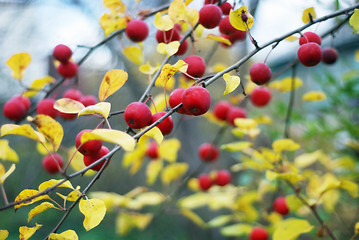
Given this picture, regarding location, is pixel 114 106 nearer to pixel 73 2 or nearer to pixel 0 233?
pixel 73 2

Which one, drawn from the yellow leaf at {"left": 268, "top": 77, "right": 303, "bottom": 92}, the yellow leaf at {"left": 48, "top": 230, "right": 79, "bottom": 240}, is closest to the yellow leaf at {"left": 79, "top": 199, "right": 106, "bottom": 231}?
the yellow leaf at {"left": 48, "top": 230, "right": 79, "bottom": 240}

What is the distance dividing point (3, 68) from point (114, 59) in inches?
35.6

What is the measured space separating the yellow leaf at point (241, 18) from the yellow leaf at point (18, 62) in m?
0.63

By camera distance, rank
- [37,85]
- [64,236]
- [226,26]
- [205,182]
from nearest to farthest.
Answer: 1. [64,236]
2. [226,26]
3. [37,85]
4. [205,182]

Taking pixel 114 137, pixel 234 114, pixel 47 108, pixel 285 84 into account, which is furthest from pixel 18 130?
pixel 285 84

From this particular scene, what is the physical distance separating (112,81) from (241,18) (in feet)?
1.05

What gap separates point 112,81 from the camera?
0.63 metres

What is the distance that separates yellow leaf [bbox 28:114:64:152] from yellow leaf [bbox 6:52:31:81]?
1.51ft

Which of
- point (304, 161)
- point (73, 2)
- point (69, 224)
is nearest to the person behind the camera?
point (304, 161)

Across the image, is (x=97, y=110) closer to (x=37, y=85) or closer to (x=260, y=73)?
(x=260, y=73)

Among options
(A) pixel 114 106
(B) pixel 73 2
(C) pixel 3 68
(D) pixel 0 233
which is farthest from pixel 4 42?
(D) pixel 0 233

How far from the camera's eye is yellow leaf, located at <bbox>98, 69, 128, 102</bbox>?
62 cm

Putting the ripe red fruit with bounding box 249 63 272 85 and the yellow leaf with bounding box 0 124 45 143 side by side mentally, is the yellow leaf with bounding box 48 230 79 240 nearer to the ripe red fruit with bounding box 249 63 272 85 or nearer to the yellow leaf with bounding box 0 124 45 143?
the yellow leaf with bounding box 0 124 45 143

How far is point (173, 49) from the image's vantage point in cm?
59
